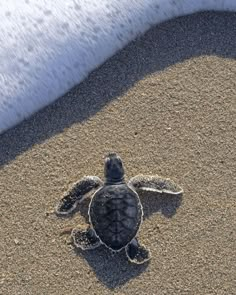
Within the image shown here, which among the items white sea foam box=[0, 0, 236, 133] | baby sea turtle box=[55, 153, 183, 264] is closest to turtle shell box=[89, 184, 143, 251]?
baby sea turtle box=[55, 153, 183, 264]

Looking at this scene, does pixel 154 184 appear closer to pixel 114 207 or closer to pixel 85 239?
pixel 114 207

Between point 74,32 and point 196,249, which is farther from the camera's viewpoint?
point 74,32

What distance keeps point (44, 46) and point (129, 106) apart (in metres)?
0.56

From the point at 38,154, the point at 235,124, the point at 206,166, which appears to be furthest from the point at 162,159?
the point at 38,154

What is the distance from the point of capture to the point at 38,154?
237 centimetres

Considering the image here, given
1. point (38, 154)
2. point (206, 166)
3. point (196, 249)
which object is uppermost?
point (38, 154)

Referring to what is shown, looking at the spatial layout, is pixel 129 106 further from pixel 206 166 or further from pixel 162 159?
pixel 206 166

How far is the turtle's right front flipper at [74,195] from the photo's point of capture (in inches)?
90.4

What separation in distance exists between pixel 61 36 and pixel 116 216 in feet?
3.28

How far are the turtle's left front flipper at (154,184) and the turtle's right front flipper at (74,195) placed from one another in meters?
0.19

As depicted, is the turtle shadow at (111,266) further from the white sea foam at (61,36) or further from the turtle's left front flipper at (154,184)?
the white sea foam at (61,36)

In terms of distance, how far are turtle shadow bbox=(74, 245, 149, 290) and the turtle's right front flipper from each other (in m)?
0.19

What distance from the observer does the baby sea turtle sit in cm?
221

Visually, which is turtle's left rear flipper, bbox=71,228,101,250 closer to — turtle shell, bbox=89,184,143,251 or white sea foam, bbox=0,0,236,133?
turtle shell, bbox=89,184,143,251
